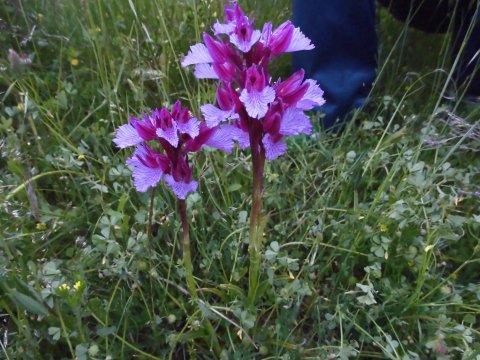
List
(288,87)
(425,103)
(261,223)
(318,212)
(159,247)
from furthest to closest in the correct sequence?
(425,103)
(318,212)
(159,247)
(261,223)
(288,87)

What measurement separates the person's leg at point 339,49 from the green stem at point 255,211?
77 cm

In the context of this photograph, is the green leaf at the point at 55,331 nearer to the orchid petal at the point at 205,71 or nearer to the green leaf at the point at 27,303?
the green leaf at the point at 27,303

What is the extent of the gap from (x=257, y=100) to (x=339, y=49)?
37.3 inches

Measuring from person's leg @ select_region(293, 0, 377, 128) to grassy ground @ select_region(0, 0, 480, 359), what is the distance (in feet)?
0.49

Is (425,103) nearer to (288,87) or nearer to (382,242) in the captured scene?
(382,242)

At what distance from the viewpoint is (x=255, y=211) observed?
0.99 meters

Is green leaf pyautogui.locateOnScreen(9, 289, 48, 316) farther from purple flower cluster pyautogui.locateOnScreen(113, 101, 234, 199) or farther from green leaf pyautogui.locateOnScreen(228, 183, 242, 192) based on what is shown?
green leaf pyautogui.locateOnScreen(228, 183, 242, 192)

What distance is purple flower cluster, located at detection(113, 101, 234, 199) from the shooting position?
2.93 ft

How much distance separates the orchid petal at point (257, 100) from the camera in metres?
0.84

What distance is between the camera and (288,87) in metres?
0.89

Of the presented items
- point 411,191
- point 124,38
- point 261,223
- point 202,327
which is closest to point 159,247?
point 202,327

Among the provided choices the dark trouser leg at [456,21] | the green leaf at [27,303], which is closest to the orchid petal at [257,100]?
the green leaf at [27,303]

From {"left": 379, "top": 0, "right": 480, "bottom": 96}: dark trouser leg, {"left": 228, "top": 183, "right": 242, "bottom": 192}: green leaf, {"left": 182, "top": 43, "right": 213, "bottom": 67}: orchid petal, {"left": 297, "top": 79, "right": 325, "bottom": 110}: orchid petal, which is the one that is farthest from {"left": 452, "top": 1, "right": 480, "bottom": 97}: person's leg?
{"left": 182, "top": 43, "right": 213, "bottom": 67}: orchid petal

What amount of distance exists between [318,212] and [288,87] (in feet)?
1.76
